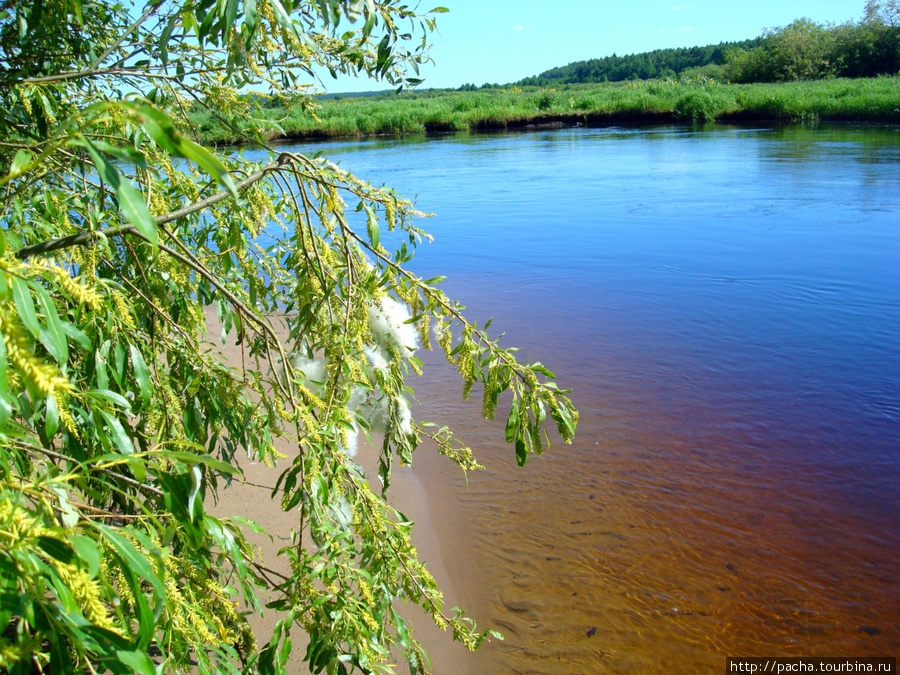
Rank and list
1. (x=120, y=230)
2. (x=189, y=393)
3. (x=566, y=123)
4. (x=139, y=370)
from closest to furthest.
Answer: (x=120, y=230)
(x=139, y=370)
(x=189, y=393)
(x=566, y=123)

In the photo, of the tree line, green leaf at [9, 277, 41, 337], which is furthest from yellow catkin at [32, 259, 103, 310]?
the tree line

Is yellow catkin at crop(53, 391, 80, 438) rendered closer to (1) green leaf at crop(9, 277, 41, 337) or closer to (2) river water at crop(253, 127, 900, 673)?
(1) green leaf at crop(9, 277, 41, 337)

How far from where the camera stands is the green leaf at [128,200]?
69 centimetres

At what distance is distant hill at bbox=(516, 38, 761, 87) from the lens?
10269 centimetres

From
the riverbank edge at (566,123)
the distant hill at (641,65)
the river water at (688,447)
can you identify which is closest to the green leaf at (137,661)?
the river water at (688,447)

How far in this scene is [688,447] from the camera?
522 centimetres

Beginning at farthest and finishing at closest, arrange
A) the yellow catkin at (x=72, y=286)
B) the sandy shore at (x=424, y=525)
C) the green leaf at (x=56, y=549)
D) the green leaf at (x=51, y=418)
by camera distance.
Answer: the sandy shore at (x=424, y=525), the green leaf at (x=51, y=418), the yellow catkin at (x=72, y=286), the green leaf at (x=56, y=549)

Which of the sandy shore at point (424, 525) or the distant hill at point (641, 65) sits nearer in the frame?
the sandy shore at point (424, 525)

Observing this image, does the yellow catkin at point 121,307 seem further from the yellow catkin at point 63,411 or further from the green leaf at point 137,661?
the green leaf at point 137,661

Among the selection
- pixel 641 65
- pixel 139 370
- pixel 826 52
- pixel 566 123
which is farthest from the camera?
pixel 641 65

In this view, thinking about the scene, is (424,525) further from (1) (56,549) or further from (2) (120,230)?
(1) (56,549)

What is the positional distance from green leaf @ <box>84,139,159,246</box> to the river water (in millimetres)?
3194

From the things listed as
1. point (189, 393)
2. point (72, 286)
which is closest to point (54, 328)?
point (72, 286)

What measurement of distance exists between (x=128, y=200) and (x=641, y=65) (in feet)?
401
